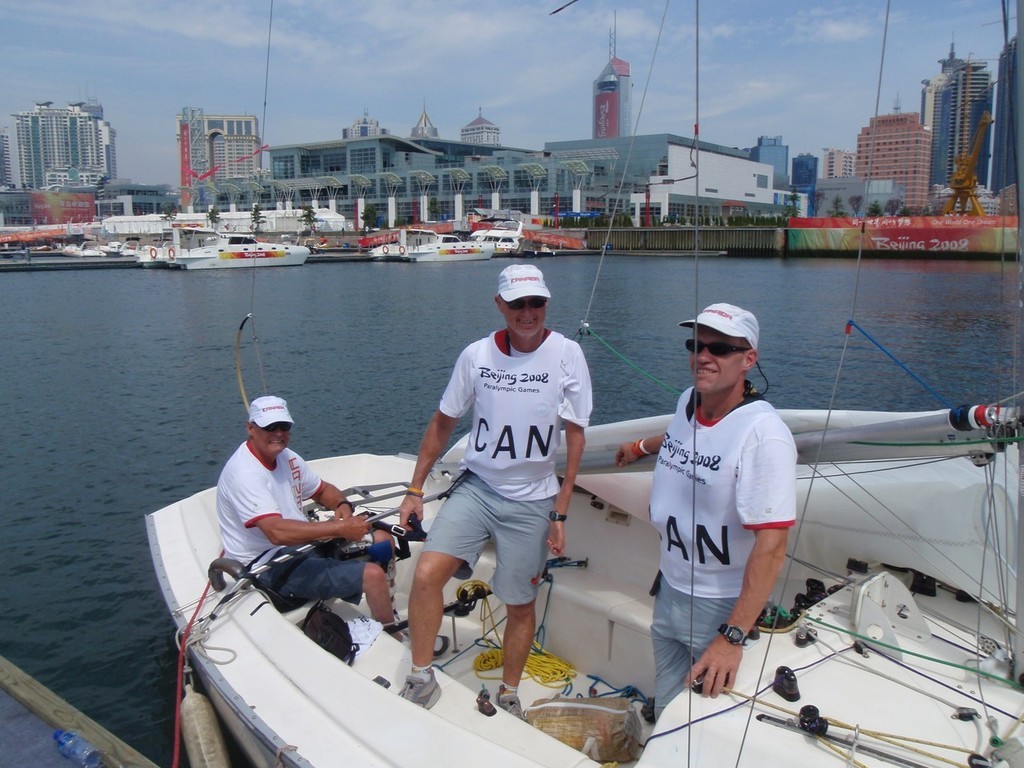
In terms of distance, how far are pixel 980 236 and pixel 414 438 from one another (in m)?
53.3

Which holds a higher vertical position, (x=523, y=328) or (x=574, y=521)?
(x=523, y=328)

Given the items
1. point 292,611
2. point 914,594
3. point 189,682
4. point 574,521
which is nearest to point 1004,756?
point 914,594

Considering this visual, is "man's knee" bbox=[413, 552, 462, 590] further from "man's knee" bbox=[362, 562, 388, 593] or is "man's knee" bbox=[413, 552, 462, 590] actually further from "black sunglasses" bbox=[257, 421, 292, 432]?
"black sunglasses" bbox=[257, 421, 292, 432]

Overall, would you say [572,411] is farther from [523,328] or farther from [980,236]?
[980,236]

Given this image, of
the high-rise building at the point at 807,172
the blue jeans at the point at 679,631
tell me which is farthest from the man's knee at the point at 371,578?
the high-rise building at the point at 807,172

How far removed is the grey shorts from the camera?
348 centimetres

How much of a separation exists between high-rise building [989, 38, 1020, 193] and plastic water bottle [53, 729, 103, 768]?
4577 mm

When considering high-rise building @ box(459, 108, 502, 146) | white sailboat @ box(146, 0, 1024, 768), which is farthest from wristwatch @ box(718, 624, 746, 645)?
high-rise building @ box(459, 108, 502, 146)

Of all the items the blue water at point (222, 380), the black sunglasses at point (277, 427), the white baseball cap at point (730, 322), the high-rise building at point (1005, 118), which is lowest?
the blue water at point (222, 380)

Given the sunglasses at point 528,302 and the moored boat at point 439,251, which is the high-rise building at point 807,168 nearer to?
the sunglasses at point 528,302

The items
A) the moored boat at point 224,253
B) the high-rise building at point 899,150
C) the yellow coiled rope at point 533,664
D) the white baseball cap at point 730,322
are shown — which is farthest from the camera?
the moored boat at point 224,253

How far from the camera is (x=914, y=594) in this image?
3.93 meters

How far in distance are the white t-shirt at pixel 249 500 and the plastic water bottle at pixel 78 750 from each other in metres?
1.06

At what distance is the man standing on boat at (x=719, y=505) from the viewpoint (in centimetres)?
243
